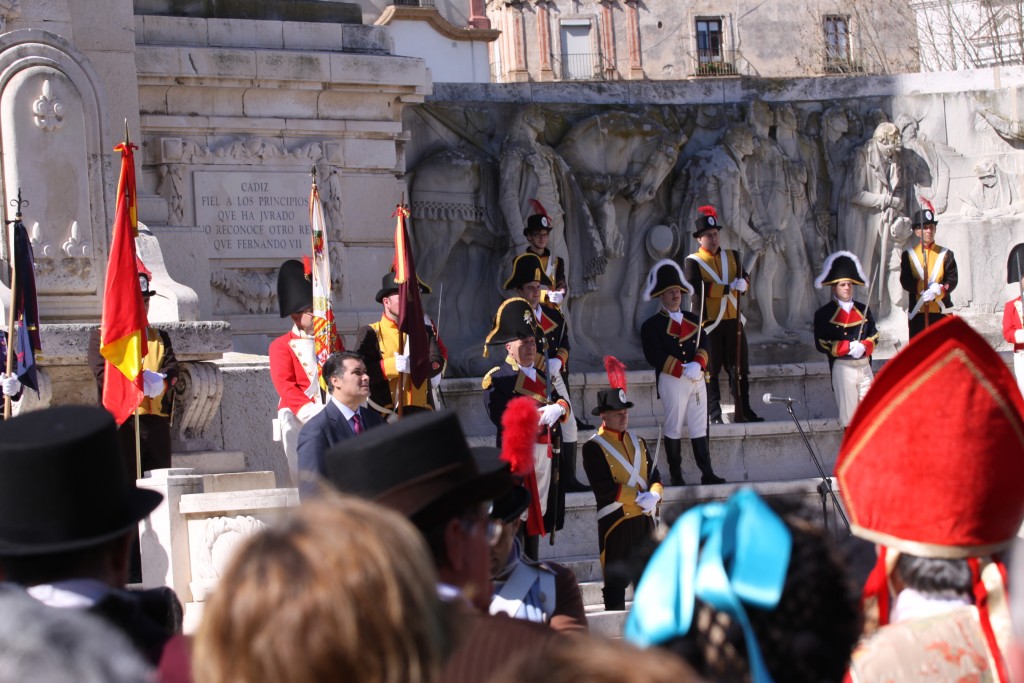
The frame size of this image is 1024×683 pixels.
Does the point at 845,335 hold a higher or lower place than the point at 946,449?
lower

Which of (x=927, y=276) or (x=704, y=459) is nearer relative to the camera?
(x=704, y=459)

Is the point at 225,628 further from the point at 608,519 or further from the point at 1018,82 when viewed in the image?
the point at 1018,82

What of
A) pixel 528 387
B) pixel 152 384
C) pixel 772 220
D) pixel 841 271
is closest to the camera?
pixel 152 384

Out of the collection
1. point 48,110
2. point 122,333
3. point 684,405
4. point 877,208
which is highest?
point 48,110

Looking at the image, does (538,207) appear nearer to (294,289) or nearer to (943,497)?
(294,289)

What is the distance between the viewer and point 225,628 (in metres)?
2.27

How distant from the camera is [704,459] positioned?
1228cm

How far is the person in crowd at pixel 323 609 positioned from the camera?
2217 mm

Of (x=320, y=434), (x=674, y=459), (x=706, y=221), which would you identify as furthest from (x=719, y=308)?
(x=320, y=434)

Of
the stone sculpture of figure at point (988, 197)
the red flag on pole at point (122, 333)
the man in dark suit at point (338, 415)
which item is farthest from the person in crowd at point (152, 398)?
the stone sculpture of figure at point (988, 197)

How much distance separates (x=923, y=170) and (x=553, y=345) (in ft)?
19.5

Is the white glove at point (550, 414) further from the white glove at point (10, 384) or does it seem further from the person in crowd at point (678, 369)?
the white glove at point (10, 384)

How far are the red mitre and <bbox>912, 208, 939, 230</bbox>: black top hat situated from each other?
1160cm

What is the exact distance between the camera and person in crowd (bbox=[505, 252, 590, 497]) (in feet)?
37.0
